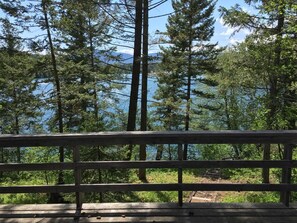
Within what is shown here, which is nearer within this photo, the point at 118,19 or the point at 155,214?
the point at 155,214

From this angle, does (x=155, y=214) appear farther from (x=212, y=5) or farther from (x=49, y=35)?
(x=212, y=5)

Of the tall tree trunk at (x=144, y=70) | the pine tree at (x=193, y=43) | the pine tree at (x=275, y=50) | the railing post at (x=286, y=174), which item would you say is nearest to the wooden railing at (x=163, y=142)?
the railing post at (x=286, y=174)

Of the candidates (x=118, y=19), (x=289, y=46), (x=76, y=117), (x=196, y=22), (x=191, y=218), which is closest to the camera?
(x=191, y=218)

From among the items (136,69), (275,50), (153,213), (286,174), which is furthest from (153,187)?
(136,69)

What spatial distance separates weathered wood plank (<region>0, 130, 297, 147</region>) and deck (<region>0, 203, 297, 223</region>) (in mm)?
851

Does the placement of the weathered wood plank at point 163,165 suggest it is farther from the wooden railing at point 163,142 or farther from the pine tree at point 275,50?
the pine tree at point 275,50

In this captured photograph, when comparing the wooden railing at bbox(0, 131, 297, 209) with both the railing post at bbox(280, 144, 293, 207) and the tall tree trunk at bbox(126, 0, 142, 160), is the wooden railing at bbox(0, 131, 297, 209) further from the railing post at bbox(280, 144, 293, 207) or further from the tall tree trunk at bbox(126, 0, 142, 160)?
the tall tree trunk at bbox(126, 0, 142, 160)

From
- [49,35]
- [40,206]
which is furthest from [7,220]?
[49,35]

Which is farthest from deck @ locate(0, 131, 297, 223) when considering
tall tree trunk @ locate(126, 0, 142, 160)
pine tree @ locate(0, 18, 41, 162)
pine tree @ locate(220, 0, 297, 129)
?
pine tree @ locate(0, 18, 41, 162)

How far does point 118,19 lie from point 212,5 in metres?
13.5

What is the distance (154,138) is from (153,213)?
35.6 inches

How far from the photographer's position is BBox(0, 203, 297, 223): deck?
380cm

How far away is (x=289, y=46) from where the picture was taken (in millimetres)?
10156

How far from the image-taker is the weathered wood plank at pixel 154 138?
3.80 metres
